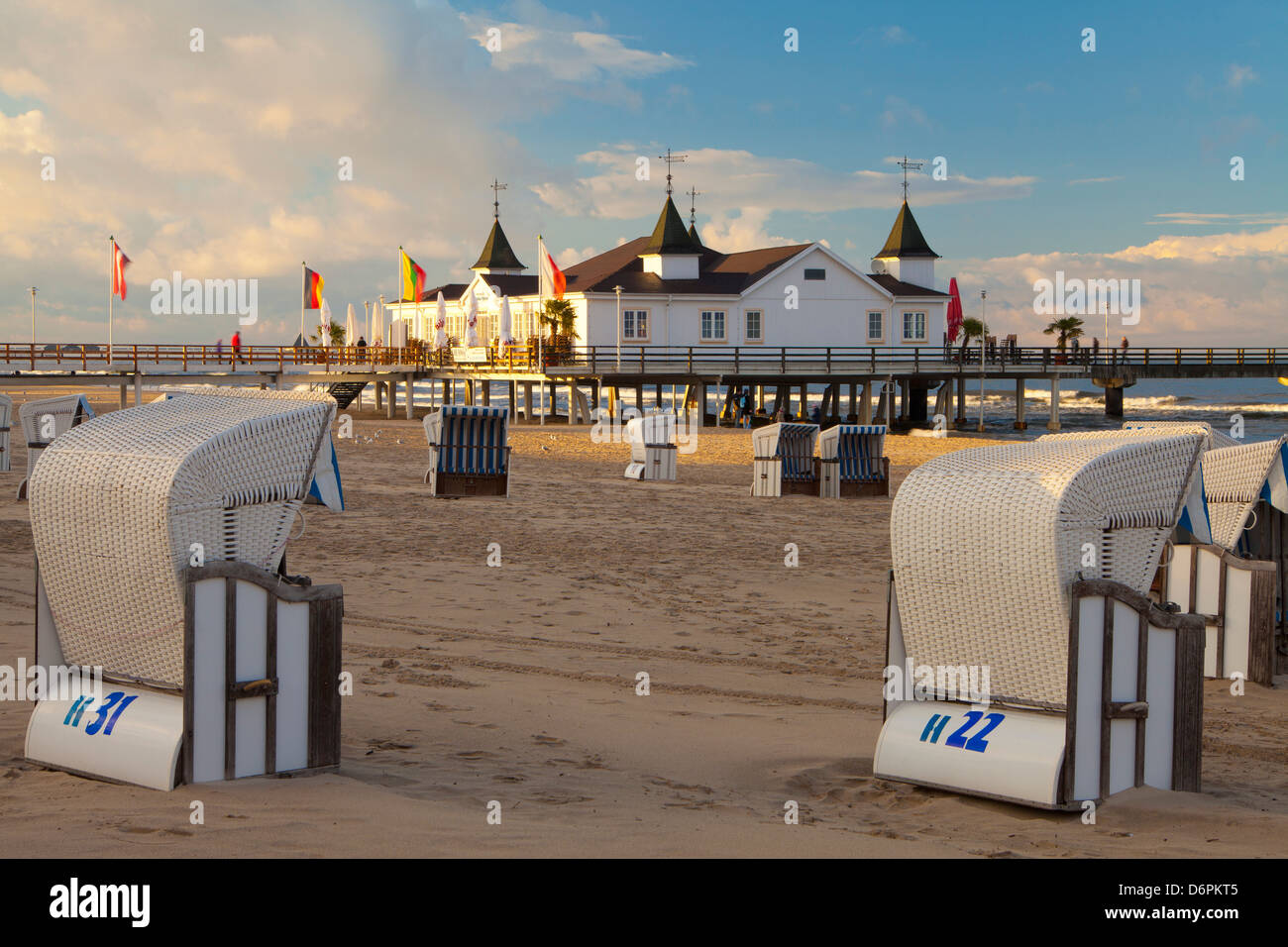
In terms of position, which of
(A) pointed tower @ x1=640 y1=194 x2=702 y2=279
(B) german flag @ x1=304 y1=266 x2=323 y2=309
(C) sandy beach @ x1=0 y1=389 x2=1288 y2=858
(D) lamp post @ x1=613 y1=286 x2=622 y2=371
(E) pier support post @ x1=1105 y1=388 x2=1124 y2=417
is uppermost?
(A) pointed tower @ x1=640 y1=194 x2=702 y2=279

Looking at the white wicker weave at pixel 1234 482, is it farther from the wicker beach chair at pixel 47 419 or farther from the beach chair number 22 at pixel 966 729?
the wicker beach chair at pixel 47 419

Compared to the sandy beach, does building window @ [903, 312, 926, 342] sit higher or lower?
higher

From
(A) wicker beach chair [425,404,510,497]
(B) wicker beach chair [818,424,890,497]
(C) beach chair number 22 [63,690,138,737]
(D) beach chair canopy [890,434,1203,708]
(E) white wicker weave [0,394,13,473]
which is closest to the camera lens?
(D) beach chair canopy [890,434,1203,708]

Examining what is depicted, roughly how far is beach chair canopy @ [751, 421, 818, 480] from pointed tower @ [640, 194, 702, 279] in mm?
28626

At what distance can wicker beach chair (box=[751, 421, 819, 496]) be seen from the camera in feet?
63.1

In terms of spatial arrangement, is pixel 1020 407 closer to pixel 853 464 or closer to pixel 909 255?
pixel 909 255

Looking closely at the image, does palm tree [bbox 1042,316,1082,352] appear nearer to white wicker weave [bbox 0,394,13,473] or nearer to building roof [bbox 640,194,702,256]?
building roof [bbox 640,194,702,256]

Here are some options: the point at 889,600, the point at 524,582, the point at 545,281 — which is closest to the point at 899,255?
the point at 545,281

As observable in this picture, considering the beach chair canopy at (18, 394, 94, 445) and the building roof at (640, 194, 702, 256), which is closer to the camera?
the beach chair canopy at (18, 394, 94, 445)

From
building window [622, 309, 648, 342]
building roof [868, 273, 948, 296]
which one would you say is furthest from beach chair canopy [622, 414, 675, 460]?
building roof [868, 273, 948, 296]

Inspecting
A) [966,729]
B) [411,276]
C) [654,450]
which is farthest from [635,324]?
[966,729]

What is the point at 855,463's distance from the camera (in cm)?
1977

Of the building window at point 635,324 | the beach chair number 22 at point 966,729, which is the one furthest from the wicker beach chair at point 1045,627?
the building window at point 635,324
